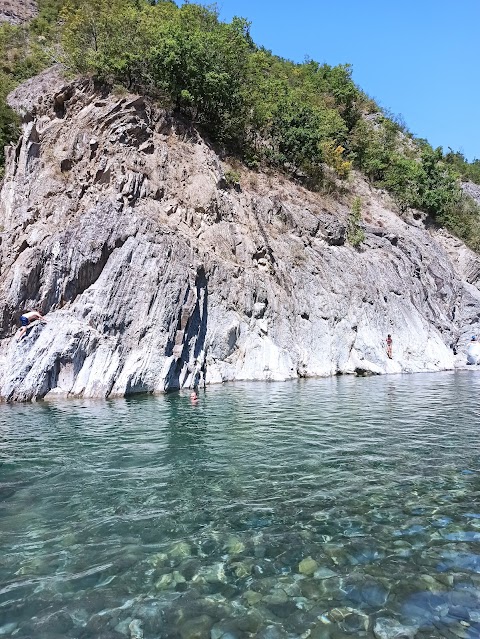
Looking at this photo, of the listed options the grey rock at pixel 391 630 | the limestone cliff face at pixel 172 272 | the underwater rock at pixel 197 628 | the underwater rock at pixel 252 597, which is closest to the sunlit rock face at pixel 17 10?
the limestone cliff face at pixel 172 272

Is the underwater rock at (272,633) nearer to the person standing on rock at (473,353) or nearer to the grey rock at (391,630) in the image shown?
the grey rock at (391,630)

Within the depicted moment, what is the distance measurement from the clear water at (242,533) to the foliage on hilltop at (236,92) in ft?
94.7

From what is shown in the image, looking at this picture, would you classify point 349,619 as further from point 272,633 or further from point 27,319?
point 27,319

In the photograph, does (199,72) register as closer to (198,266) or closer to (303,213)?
(303,213)

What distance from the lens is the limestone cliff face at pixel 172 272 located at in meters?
21.5

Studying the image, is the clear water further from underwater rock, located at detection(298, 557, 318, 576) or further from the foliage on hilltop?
the foliage on hilltop

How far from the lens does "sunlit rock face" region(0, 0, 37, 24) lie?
56947 millimetres

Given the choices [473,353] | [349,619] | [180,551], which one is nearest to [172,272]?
[180,551]

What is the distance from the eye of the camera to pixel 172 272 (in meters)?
24.0

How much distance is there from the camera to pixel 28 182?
28672mm

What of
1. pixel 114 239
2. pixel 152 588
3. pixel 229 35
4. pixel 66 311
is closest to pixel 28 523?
pixel 152 588

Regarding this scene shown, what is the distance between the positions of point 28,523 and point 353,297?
27455 mm

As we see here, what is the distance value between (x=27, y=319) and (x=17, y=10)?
189 ft

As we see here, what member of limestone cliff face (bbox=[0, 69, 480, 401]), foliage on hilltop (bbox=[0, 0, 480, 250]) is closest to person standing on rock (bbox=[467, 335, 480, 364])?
limestone cliff face (bbox=[0, 69, 480, 401])
